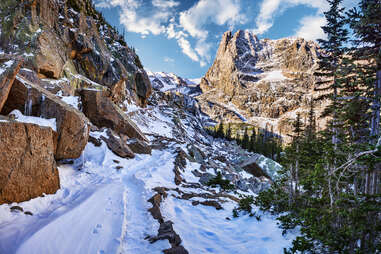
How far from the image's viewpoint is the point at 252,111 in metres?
199

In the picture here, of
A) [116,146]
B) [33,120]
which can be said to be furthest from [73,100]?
[33,120]

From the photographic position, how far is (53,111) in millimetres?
10617

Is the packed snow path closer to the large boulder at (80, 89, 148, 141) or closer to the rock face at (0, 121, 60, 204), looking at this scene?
A: the rock face at (0, 121, 60, 204)

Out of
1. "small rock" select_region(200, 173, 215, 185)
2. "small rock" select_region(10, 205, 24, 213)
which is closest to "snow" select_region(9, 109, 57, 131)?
"small rock" select_region(10, 205, 24, 213)

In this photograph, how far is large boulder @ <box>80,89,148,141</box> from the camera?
64.0 ft

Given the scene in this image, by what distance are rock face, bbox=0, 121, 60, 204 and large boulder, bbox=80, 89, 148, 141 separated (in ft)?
39.2

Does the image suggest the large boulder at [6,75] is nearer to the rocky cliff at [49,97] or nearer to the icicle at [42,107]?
the rocky cliff at [49,97]

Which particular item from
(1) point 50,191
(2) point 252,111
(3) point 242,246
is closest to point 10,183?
(1) point 50,191

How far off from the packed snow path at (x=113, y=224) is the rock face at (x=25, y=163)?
0.46 metres

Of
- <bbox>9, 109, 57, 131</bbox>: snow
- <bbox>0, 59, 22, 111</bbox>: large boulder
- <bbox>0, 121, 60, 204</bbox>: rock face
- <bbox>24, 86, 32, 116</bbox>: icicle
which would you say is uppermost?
<bbox>0, 59, 22, 111</bbox>: large boulder

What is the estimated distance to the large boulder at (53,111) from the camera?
9773mm

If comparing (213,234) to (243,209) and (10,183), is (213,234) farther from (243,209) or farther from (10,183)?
(10,183)

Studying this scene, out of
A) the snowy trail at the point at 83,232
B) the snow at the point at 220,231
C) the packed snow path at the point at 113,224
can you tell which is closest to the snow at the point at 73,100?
the packed snow path at the point at 113,224

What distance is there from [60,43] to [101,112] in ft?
49.4
